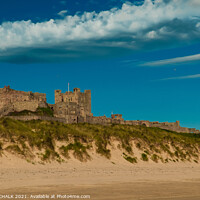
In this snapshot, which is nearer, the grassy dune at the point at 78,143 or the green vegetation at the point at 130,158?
the grassy dune at the point at 78,143

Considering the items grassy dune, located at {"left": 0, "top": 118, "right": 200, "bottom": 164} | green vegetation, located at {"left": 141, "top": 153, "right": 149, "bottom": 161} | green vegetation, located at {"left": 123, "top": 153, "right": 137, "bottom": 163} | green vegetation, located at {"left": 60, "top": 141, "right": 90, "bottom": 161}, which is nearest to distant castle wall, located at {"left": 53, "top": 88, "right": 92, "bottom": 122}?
grassy dune, located at {"left": 0, "top": 118, "right": 200, "bottom": 164}

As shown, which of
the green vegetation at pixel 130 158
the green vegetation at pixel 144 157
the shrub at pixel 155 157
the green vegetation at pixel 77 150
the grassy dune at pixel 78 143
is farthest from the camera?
the shrub at pixel 155 157

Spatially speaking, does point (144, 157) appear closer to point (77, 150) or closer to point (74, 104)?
point (77, 150)

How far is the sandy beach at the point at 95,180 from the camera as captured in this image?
18.5m

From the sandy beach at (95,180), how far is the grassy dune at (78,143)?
1.08 meters

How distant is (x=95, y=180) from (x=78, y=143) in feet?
37.9

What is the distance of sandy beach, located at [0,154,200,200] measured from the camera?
60.6 feet

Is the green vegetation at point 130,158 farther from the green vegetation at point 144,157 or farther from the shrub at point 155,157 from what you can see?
the shrub at point 155,157

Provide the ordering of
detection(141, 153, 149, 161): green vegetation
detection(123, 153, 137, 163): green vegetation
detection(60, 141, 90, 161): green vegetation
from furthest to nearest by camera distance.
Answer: detection(141, 153, 149, 161): green vegetation → detection(123, 153, 137, 163): green vegetation → detection(60, 141, 90, 161): green vegetation

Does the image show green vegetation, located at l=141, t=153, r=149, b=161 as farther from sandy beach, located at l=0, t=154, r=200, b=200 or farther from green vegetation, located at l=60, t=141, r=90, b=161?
green vegetation, located at l=60, t=141, r=90, b=161

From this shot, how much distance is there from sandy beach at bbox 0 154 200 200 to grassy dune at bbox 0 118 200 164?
1078 millimetres

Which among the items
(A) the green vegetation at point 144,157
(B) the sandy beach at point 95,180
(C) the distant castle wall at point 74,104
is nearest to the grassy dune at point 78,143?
(A) the green vegetation at point 144,157

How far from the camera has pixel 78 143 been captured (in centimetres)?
3688

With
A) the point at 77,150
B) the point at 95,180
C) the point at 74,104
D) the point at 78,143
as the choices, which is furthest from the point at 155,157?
the point at 74,104
